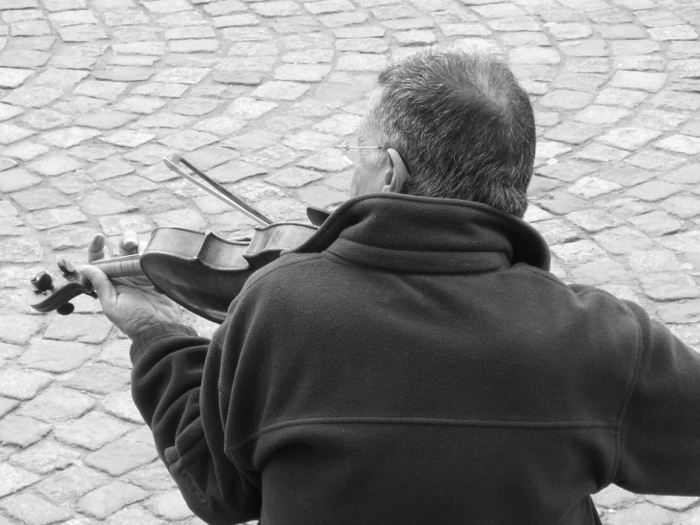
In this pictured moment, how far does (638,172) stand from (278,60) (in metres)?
2.16

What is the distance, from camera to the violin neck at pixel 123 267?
2.37 meters

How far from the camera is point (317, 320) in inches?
58.1

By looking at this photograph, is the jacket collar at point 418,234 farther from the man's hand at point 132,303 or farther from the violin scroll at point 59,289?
the violin scroll at point 59,289

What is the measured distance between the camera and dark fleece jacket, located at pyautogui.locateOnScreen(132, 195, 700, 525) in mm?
1456

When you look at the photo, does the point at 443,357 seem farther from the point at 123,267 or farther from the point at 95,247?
the point at 95,247

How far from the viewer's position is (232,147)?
502 centimetres

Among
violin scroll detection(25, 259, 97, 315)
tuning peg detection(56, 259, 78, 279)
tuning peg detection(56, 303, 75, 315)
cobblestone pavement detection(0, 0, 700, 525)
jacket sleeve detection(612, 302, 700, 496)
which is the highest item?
jacket sleeve detection(612, 302, 700, 496)

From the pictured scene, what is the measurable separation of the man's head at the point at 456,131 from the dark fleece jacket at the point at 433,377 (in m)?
0.07

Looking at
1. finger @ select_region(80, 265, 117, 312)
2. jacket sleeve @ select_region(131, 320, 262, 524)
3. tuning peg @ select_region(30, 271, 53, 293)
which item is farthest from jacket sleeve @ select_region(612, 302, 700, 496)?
tuning peg @ select_region(30, 271, 53, 293)

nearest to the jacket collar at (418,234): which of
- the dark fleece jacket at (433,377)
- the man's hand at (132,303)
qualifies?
the dark fleece jacket at (433,377)

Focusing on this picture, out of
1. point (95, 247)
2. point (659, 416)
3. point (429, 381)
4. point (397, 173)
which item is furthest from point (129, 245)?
point (659, 416)

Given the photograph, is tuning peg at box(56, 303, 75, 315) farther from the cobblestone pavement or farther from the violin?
the cobblestone pavement

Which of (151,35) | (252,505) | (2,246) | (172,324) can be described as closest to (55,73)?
(151,35)

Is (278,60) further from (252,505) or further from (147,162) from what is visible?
(252,505)
